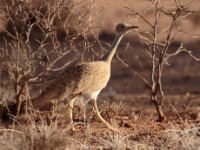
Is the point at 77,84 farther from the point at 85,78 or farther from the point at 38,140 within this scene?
the point at 38,140

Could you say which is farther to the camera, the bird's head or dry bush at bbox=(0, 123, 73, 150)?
the bird's head

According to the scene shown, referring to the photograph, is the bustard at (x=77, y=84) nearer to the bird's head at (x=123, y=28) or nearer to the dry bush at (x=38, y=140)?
the bird's head at (x=123, y=28)

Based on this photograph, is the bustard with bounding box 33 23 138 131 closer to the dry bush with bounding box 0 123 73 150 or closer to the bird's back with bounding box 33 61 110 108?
the bird's back with bounding box 33 61 110 108

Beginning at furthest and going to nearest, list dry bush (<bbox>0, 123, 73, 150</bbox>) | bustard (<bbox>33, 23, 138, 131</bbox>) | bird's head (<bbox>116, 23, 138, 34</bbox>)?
bird's head (<bbox>116, 23, 138, 34</bbox>) → bustard (<bbox>33, 23, 138, 131</bbox>) → dry bush (<bbox>0, 123, 73, 150</bbox>)

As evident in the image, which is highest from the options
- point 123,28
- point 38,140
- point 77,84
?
point 123,28

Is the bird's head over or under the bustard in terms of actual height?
over

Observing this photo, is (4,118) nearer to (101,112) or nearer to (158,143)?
(101,112)

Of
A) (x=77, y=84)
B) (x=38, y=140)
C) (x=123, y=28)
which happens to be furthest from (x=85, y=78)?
(x=38, y=140)

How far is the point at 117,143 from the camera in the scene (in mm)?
7707

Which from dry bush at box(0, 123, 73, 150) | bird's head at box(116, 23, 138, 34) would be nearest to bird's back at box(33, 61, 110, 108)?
bird's head at box(116, 23, 138, 34)

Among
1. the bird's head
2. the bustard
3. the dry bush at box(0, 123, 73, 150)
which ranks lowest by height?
the dry bush at box(0, 123, 73, 150)

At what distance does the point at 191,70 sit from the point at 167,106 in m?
4.15

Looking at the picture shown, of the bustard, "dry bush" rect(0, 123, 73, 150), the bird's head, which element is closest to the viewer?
"dry bush" rect(0, 123, 73, 150)

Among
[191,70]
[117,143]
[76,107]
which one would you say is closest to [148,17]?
[191,70]
